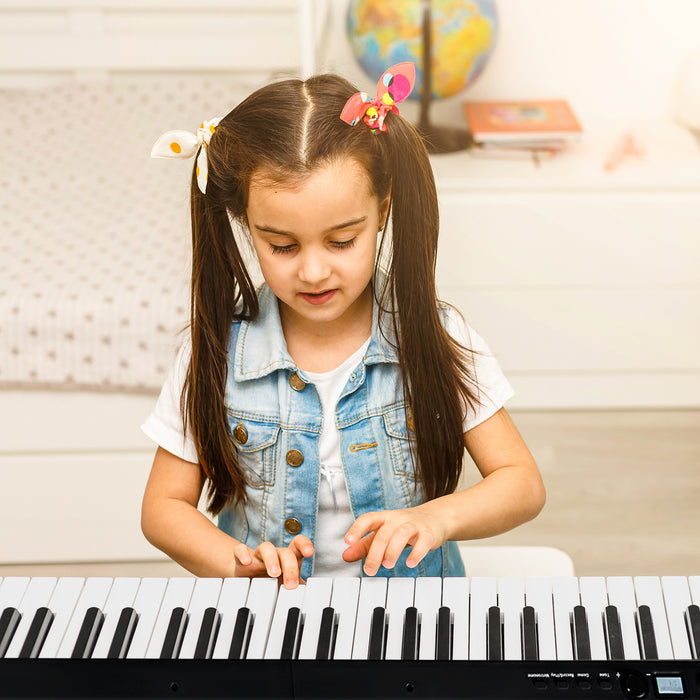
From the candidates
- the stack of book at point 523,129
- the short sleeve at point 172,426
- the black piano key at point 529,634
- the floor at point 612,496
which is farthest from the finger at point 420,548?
the stack of book at point 523,129

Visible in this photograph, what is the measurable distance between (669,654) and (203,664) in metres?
0.34

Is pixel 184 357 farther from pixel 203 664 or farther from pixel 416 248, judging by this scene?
pixel 203 664

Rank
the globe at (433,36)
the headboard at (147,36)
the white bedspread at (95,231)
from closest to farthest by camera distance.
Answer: the white bedspread at (95,231) → the globe at (433,36) → the headboard at (147,36)

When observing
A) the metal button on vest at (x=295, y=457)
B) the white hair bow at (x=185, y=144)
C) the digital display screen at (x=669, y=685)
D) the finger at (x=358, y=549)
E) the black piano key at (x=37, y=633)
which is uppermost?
the white hair bow at (x=185, y=144)

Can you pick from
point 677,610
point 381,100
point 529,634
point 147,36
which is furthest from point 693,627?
point 147,36

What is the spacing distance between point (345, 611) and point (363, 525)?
94 mm

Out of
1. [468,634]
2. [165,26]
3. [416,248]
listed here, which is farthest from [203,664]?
[165,26]

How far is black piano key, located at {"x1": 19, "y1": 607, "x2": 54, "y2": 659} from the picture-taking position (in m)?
0.75

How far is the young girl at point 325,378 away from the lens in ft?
3.03

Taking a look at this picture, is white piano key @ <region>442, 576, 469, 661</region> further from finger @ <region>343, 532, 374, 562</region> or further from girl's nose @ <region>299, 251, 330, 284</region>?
girl's nose @ <region>299, 251, 330, 284</region>

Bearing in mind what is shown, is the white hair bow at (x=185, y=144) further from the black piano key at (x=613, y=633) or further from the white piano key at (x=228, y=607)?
the black piano key at (x=613, y=633)

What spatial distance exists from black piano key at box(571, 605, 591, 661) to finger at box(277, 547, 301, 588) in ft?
0.75

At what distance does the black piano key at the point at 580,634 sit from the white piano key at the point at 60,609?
40 centimetres

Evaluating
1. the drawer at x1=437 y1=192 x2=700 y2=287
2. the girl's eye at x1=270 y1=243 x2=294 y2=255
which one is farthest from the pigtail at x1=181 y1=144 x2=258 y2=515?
the drawer at x1=437 y1=192 x2=700 y2=287
